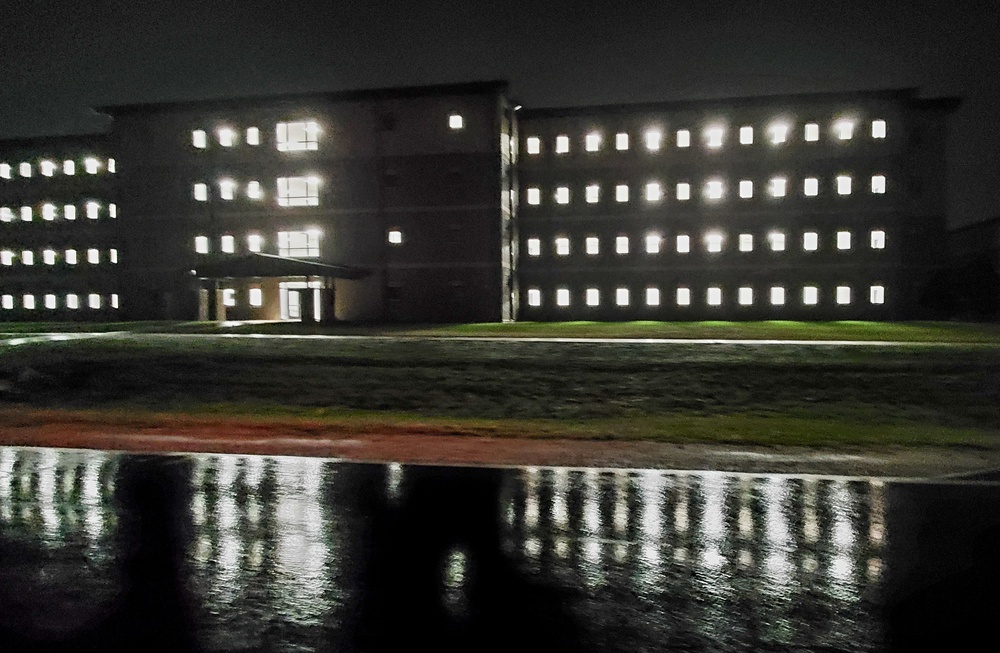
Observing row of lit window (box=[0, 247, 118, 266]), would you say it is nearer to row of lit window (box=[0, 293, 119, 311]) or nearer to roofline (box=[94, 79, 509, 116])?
row of lit window (box=[0, 293, 119, 311])

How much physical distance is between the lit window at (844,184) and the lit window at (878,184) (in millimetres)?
1603

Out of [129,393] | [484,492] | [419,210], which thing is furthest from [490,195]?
[484,492]

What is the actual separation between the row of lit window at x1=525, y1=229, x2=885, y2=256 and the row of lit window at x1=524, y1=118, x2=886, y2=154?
6520 mm

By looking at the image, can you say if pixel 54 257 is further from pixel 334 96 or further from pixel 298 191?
pixel 334 96

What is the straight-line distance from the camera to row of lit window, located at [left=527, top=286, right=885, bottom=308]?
4819 centimetres

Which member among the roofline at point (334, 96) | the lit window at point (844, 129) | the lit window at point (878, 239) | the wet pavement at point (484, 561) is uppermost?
the roofline at point (334, 96)

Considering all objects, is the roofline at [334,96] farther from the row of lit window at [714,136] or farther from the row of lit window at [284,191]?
the row of lit window at [714,136]

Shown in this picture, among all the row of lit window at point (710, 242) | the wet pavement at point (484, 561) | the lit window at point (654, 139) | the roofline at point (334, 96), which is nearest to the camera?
the wet pavement at point (484, 561)

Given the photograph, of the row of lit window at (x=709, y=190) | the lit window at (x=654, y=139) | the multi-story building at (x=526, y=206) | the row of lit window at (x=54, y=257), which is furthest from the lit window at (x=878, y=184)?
the row of lit window at (x=54, y=257)

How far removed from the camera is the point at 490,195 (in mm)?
47500

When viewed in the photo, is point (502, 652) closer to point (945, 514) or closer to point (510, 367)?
point (945, 514)

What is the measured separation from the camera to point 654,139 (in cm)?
5044

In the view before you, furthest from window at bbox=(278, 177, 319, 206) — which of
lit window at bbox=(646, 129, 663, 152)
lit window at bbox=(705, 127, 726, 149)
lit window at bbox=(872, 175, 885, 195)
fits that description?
lit window at bbox=(872, 175, 885, 195)

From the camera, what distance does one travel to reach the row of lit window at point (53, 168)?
182ft
